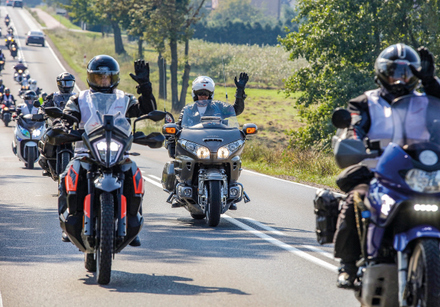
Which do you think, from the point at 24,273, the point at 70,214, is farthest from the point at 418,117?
the point at 24,273

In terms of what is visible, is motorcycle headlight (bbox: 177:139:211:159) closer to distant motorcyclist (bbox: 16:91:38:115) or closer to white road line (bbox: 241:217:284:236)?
white road line (bbox: 241:217:284:236)

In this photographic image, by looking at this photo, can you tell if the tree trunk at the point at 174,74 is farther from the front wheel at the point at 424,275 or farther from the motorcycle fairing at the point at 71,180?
the front wheel at the point at 424,275

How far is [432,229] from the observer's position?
14.4ft

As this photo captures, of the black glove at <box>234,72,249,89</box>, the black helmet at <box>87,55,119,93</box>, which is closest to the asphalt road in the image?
the black helmet at <box>87,55,119,93</box>

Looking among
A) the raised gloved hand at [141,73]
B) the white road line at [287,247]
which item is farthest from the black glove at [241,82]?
the raised gloved hand at [141,73]

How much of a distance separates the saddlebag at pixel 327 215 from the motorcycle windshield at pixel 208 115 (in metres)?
4.88

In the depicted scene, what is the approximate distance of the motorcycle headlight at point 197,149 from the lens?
9625 mm

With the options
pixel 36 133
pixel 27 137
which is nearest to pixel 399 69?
pixel 36 133

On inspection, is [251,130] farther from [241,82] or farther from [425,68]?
[425,68]

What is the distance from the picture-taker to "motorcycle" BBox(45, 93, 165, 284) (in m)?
6.03

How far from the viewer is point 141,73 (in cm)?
784

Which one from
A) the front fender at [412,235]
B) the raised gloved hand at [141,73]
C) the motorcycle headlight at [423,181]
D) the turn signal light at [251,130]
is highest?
the raised gloved hand at [141,73]

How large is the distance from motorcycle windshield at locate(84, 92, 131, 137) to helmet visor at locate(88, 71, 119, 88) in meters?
0.12

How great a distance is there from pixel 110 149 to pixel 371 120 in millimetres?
2343
